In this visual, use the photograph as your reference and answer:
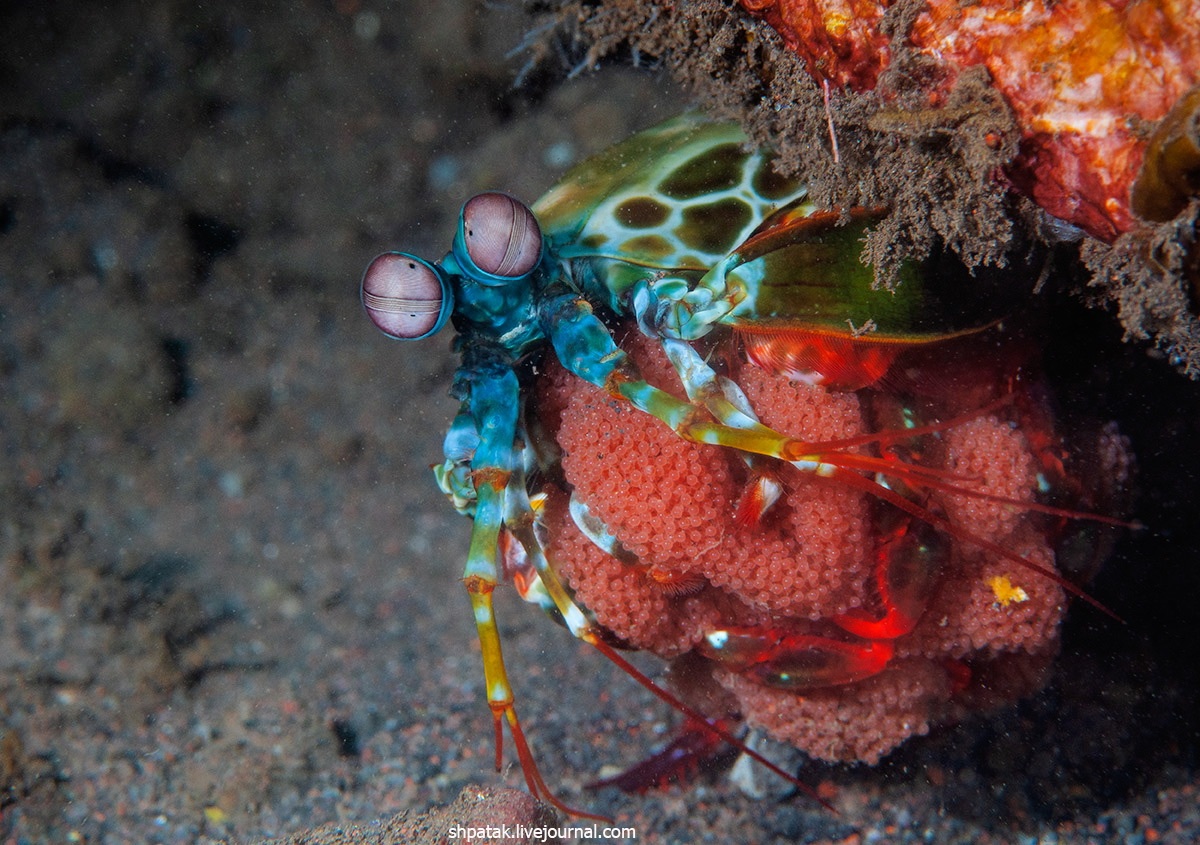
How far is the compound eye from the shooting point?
191 centimetres

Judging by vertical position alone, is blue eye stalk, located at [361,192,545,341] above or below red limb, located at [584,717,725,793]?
above

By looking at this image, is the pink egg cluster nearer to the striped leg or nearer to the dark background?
the striped leg

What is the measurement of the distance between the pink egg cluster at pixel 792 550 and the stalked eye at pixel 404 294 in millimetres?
512

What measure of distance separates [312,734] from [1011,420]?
3.88m

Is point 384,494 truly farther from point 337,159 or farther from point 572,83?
point 572,83

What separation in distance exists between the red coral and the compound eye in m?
0.93

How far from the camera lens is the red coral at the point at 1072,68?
4.11 ft

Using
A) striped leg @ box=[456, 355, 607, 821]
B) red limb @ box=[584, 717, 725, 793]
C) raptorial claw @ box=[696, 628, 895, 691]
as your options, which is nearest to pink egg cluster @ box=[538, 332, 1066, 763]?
raptorial claw @ box=[696, 628, 895, 691]

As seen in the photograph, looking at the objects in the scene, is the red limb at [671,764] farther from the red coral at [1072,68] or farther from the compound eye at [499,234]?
the red coral at [1072,68]

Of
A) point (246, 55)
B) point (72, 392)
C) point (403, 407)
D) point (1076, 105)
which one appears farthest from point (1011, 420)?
point (72, 392)

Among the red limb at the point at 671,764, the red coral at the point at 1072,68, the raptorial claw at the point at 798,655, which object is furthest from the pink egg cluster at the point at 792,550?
the red limb at the point at 671,764

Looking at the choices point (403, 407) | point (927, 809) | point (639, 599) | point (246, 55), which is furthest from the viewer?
point (403, 407)

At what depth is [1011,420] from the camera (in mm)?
2270

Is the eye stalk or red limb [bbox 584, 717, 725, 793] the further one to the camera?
red limb [bbox 584, 717, 725, 793]
